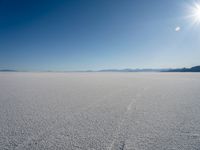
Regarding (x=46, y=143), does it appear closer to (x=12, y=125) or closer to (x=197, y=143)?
(x=12, y=125)

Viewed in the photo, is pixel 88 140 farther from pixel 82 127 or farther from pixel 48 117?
pixel 48 117

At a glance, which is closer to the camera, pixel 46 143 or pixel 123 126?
pixel 46 143

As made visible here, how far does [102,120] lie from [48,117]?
163cm

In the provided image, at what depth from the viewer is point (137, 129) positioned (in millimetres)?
3189

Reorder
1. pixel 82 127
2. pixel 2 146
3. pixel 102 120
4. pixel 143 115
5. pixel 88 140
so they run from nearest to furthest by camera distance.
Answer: pixel 2 146
pixel 88 140
pixel 82 127
pixel 102 120
pixel 143 115

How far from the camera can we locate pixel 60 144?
2570mm

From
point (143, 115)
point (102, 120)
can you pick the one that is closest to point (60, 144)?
point (102, 120)

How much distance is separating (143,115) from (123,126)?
108 cm

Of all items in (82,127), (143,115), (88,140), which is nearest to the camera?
(88,140)

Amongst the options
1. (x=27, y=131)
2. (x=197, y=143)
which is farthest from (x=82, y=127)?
(x=197, y=143)

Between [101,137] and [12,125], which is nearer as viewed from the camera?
[101,137]

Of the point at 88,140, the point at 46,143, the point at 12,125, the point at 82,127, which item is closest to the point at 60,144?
the point at 46,143

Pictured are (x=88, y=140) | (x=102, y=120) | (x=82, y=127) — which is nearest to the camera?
(x=88, y=140)

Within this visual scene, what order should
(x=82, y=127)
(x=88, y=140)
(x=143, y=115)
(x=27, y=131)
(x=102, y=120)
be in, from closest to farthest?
(x=88, y=140) → (x=27, y=131) → (x=82, y=127) → (x=102, y=120) → (x=143, y=115)
